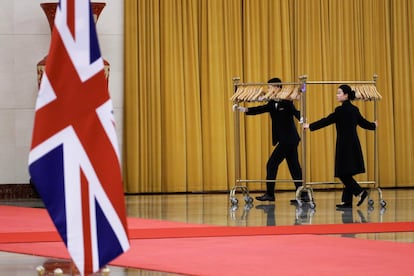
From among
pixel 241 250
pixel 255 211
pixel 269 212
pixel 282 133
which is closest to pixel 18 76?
pixel 282 133

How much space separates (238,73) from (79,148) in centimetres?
1103

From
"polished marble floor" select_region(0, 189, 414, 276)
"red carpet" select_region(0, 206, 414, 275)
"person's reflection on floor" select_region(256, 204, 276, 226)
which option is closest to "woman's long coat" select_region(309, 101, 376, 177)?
"polished marble floor" select_region(0, 189, 414, 276)

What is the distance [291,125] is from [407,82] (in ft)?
A: 11.9

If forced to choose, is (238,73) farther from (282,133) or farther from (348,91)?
(348,91)

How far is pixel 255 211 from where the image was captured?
10883mm

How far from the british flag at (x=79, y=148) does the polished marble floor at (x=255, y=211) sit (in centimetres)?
302

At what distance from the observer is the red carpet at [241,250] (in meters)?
6.01

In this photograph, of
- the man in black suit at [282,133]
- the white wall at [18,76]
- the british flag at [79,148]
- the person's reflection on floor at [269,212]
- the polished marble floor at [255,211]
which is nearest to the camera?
the british flag at [79,148]

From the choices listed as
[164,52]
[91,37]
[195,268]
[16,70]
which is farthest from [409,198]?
[91,37]

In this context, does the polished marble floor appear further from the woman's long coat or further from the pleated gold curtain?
the pleated gold curtain

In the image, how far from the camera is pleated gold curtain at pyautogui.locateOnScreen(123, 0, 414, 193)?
1427 centimetres

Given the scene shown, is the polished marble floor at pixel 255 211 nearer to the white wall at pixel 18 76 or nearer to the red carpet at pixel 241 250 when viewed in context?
the red carpet at pixel 241 250

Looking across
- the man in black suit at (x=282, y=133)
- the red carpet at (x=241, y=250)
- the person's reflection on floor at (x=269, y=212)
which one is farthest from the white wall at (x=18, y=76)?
the red carpet at (x=241, y=250)

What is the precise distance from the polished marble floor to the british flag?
9.89ft
